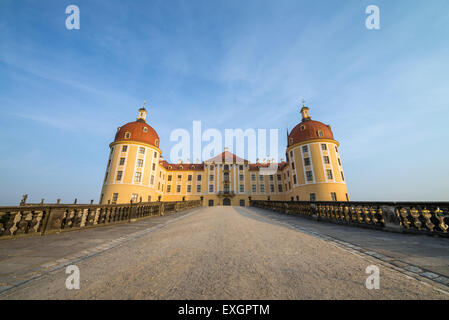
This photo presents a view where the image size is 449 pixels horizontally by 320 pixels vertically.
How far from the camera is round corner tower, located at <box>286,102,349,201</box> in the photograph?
24688 mm

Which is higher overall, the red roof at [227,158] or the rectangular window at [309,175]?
the red roof at [227,158]

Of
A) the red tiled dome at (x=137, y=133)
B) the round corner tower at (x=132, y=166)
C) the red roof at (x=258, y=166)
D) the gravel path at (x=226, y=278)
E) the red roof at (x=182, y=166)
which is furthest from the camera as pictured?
the red roof at (x=182, y=166)

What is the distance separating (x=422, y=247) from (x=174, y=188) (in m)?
38.2

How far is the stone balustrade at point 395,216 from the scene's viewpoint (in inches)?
179

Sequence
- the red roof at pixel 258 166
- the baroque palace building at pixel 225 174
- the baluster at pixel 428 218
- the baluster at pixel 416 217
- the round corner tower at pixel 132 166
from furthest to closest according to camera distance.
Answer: the red roof at pixel 258 166, the round corner tower at pixel 132 166, the baroque palace building at pixel 225 174, the baluster at pixel 416 217, the baluster at pixel 428 218

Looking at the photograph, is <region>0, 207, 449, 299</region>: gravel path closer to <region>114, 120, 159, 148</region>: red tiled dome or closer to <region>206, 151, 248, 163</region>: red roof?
<region>114, 120, 159, 148</region>: red tiled dome

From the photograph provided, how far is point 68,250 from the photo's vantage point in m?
3.26

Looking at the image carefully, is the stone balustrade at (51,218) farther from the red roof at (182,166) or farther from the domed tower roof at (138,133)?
the red roof at (182,166)

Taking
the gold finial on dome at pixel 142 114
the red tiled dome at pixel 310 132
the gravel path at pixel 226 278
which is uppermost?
the gold finial on dome at pixel 142 114

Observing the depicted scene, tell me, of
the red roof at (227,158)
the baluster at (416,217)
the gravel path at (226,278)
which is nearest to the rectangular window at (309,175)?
the red roof at (227,158)

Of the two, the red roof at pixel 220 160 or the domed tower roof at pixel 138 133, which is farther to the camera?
the red roof at pixel 220 160

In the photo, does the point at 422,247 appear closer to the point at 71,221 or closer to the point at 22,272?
the point at 22,272
